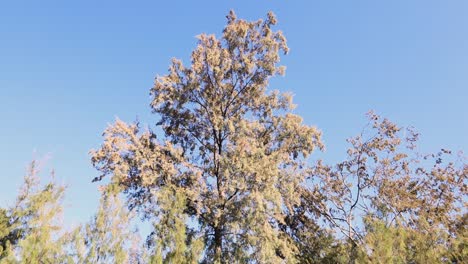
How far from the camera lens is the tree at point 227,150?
44.9ft

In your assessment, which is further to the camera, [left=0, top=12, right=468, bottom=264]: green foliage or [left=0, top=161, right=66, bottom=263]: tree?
[left=0, top=12, right=468, bottom=264]: green foliage

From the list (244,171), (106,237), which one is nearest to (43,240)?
(106,237)

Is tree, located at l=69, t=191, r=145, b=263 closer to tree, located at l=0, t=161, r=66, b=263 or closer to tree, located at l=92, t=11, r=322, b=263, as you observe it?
tree, located at l=0, t=161, r=66, b=263

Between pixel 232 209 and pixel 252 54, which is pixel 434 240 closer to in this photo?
pixel 232 209

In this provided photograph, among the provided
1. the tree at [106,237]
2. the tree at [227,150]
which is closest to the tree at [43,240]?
the tree at [106,237]

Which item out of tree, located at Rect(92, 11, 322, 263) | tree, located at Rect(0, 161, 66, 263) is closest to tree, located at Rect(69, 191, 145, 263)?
tree, located at Rect(0, 161, 66, 263)

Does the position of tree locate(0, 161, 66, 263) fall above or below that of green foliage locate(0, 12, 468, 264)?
below

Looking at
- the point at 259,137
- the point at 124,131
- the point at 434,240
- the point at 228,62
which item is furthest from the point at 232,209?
the point at 434,240

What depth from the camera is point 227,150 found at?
50.3 ft

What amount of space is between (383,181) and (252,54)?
8.66m

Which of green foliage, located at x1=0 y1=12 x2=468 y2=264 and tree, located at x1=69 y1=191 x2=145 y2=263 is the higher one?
green foliage, located at x1=0 y1=12 x2=468 y2=264

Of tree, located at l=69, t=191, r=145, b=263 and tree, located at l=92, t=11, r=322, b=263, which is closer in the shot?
tree, located at l=69, t=191, r=145, b=263

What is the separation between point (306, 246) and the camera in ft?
57.4

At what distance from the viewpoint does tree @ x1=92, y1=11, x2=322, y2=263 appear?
13672 mm
